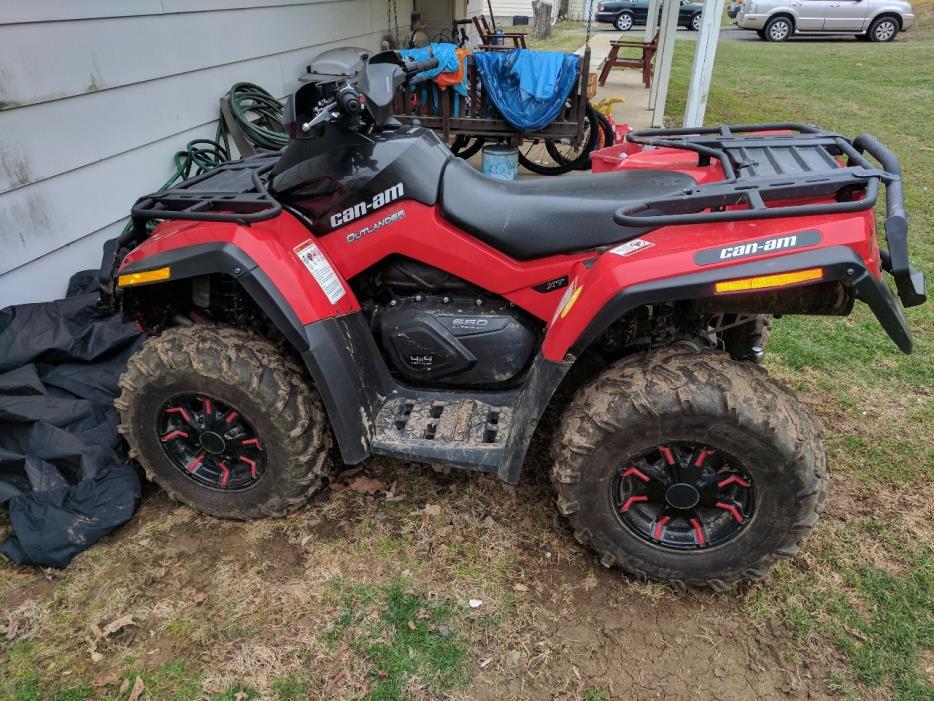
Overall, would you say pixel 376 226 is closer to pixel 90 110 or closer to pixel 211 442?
pixel 211 442

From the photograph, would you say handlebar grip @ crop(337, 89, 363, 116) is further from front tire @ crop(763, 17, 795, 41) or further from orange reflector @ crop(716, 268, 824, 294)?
front tire @ crop(763, 17, 795, 41)

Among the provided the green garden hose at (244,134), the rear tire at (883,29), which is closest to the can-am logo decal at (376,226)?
the green garden hose at (244,134)

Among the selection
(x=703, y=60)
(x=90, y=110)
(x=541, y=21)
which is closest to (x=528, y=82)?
(x=703, y=60)

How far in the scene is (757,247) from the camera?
6.37 feet

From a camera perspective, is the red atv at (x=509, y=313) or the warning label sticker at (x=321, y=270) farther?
the warning label sticker at (x=321, y=270)

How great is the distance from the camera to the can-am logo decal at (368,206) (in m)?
2.53

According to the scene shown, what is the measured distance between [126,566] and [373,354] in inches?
50.6

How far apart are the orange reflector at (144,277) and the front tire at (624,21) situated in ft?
90.1

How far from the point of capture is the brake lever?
2.20m

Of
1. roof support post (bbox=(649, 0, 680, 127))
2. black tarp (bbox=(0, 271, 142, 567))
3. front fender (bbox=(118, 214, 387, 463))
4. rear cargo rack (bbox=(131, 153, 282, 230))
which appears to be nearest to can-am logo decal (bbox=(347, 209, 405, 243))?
front fender (bbox=(118, 214, 387, 463))

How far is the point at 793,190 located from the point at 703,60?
19.2ft

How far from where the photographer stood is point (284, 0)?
5.95 metres

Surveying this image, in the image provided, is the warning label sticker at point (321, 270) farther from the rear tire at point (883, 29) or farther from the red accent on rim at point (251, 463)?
the rear tire at point (883, 29)

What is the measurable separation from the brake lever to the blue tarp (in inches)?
185
